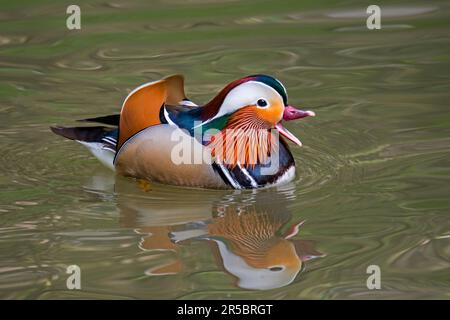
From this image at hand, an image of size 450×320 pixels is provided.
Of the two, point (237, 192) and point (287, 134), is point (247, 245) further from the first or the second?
point (287, 134)

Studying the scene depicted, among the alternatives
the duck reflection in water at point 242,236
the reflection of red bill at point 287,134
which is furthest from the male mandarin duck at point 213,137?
the duck reflection in water at point 242,236

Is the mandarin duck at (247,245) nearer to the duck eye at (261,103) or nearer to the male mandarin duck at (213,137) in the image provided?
the male mandarin duck at (213,137)

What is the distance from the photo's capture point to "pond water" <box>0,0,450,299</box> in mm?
5887

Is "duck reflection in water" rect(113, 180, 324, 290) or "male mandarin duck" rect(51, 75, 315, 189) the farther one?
"male mandarin duck" rect(51, 75, 315, 189)

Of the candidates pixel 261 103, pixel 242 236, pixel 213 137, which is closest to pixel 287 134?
Result: pixel 261 103

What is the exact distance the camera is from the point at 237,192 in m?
6.84

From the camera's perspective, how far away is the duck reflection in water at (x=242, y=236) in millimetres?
5918

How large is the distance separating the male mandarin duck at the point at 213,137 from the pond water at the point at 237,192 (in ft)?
0.33

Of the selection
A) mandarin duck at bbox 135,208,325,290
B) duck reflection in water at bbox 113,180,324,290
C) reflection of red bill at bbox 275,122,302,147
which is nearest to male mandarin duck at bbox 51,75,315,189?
reflection of red bill at bbox 275,122,302,147

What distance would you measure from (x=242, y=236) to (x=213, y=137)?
77 cm

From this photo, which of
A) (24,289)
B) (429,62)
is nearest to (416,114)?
(429,62)

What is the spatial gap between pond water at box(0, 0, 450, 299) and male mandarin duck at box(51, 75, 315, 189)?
99mm

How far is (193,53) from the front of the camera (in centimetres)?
902

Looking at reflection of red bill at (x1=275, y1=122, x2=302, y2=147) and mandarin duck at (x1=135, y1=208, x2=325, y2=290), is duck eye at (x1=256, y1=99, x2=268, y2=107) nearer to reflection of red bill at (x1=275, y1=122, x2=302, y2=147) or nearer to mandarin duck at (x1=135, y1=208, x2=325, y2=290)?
reflection of red bill at (x1=275, y1=122, x2=302, y2=147)
